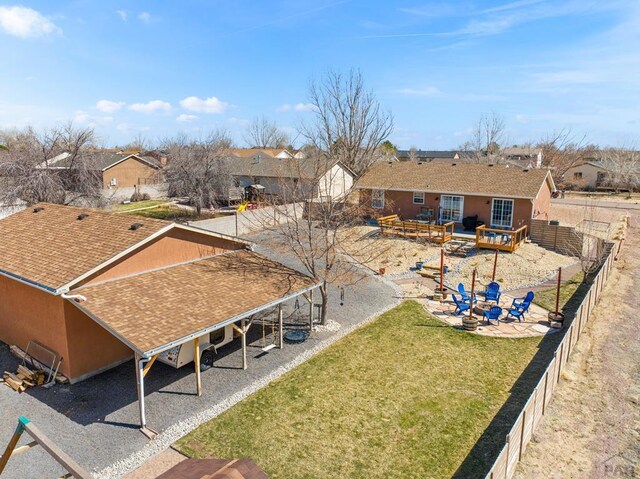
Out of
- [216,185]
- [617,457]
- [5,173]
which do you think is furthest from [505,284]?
[5,173]

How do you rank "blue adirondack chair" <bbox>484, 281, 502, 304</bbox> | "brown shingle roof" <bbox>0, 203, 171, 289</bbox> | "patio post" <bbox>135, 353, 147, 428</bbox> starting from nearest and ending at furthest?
"patio post" <bbox>135, 353, 147, 428</bbox> → "brown shingle roof" <bbox>0, 203, 171, 289</bbox> → "blue adirondack chair" <bbox>484, 281, 502, 304</bbox>

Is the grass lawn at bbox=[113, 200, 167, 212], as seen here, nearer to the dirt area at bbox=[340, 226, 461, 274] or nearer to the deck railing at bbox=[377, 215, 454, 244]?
the dirt area at bbox=[340, 226, 461, 274]

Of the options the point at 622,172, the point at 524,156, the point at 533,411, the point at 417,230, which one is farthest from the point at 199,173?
the point at 524,156

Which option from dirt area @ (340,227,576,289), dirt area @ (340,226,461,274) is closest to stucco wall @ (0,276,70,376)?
dirt area @ (340,227,576,289)

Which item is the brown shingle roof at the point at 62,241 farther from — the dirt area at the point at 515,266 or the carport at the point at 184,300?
the dirt area at the point at 515,266

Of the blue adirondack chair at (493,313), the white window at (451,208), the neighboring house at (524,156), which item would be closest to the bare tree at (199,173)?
the white window at (451,208)

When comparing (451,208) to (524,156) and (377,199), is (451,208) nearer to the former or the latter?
(377,199)
